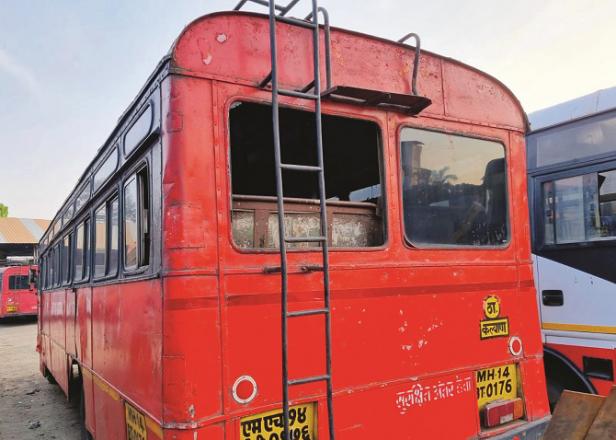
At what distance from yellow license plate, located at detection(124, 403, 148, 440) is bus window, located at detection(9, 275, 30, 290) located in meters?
22.6

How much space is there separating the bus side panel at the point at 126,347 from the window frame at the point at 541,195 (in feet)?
13.5

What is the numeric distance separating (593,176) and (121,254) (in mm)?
4329

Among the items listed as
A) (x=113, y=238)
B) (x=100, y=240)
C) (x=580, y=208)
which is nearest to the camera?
(x=113, y=238)

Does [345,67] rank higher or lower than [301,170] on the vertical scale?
higher

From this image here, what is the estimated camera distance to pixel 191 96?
2.55 metres

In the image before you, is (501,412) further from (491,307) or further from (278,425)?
(278,425)

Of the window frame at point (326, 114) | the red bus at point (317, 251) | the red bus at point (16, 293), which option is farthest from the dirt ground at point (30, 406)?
the red bus at point (16, 293)

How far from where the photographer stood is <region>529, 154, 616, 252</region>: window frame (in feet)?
15.6

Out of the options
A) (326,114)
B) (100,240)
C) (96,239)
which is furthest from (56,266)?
(326,114)

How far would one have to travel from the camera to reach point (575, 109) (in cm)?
520

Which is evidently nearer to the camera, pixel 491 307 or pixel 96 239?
pixel 491 307

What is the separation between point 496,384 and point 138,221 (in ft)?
8.49

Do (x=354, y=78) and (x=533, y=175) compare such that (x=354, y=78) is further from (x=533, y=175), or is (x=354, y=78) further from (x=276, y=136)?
(x=533, y=175)

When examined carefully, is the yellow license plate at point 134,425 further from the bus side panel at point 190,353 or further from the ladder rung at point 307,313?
the ladder rung at point 307,313
